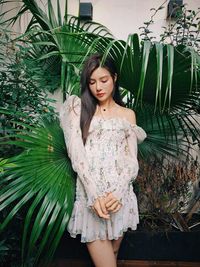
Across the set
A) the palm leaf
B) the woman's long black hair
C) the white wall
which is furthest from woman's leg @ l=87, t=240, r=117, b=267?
the white wall

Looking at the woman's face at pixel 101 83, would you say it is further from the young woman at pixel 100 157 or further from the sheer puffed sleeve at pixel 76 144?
the sheer puffed sleeve at pixel 76 144

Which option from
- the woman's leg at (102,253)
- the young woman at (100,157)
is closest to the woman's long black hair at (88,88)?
the young woman at (100,157)

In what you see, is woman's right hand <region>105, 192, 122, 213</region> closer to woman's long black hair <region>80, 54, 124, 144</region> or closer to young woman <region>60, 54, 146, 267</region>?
young woman <region>60, 54, 146, 267</region>

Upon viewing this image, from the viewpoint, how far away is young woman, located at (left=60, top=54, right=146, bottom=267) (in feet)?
3.56

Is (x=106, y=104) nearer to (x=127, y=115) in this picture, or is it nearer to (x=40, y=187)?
(x=127, y=115)

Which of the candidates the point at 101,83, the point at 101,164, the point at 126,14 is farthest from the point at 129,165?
the point at 126,14

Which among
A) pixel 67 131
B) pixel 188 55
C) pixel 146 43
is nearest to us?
pixel 146 43

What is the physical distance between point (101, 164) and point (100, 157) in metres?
0.03

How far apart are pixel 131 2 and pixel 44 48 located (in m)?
0.86

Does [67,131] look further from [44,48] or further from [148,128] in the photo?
[44,48]

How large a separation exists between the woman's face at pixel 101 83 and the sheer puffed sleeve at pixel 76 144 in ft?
0.33

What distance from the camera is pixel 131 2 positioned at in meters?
2.07

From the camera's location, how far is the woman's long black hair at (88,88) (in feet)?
3.74

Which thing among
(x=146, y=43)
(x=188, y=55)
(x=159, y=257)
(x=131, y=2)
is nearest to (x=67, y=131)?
(x=146, y=43)
